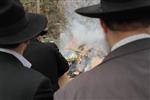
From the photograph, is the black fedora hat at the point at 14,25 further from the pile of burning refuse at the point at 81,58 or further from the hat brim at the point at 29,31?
the pile of burning refuse at the point at 81,58

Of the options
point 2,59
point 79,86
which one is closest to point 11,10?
point 2,59

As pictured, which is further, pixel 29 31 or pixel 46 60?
pixel 46 60

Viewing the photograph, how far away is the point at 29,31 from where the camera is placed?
263 cm

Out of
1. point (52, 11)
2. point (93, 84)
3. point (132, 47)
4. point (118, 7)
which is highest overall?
point (118, 7)

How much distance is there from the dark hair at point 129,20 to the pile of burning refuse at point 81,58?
4.56m

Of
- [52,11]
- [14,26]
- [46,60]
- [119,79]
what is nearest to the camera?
[119,79]

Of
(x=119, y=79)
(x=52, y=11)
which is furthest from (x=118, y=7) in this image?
(x=52, y=11)

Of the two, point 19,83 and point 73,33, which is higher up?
point 19,83

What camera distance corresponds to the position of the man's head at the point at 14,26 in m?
2.50

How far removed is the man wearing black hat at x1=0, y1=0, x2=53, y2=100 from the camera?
2.41m

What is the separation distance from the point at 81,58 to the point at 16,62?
182 inches

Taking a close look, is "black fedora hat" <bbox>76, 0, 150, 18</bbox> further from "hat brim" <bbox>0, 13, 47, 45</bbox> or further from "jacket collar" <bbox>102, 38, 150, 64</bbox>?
"hat brim" <bbox>0, 13, 47, 45</bbox>

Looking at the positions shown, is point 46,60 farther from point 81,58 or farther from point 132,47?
point 81,58

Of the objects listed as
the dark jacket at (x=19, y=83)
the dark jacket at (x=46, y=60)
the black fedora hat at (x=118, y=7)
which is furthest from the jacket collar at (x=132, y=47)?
the dark jacket at (x=46, y=60)
